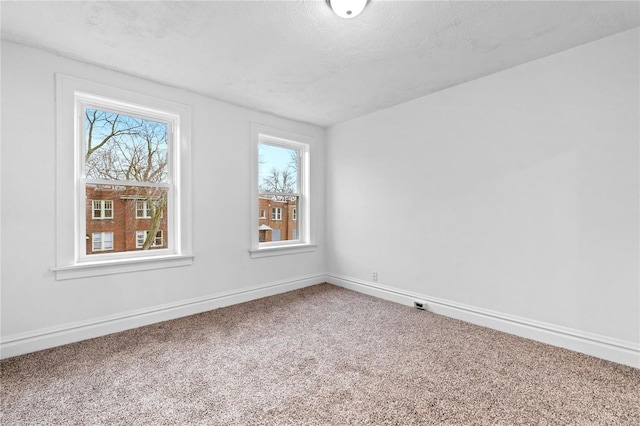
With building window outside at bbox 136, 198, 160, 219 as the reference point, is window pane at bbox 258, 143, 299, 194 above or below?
above

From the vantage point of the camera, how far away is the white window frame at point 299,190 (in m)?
3.88

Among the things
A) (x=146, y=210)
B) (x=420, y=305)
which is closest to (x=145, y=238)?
(x=146, y=210)

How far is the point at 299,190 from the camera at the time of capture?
15.0 feet

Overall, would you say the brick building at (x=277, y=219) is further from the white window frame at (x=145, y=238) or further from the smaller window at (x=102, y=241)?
the smaller window at (x=102, y=241)

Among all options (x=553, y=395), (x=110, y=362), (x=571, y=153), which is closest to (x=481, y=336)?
(x=553, y=395)

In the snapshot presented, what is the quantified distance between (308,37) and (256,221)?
7.47 ft

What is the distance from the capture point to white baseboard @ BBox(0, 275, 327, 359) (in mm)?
2402

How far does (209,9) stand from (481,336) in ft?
11.0

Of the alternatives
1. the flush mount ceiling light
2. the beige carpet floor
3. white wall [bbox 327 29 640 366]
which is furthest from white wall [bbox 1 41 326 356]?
the flush mount ceiling light

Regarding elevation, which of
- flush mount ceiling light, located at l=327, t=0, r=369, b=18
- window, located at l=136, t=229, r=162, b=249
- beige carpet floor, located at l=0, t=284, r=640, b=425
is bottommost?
beige carpet floor, located at l=0, t=284, r=640, b=425

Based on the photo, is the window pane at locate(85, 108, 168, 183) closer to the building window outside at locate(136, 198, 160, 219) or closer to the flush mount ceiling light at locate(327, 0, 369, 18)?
the building window outside at locate(136, 198, 160, 219)

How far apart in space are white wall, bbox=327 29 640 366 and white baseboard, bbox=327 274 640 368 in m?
0.02

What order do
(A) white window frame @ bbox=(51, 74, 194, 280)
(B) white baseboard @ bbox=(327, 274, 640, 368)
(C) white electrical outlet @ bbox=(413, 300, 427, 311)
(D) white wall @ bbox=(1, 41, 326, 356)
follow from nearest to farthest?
(B) white baseboard @ bbox=(327, 274, 640, 368), (D) white wall @ bbox=(1, 41, 326, 356), (A) white window frame @ bbox=(51, 74, 194, 280), (C) white electrical outlet @ bbox=(413, 300, 427, 311)

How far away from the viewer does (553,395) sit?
1.87 m
